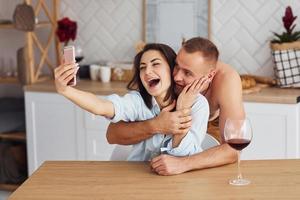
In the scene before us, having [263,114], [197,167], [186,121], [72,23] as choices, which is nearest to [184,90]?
[186,121]

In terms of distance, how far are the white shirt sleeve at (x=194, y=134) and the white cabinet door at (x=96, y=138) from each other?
1656 millimetres

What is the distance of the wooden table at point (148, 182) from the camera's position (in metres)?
1.79

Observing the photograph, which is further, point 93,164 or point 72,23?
point 72,23

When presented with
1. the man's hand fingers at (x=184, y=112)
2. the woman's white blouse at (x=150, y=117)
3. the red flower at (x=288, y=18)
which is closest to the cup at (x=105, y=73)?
the red flower at (x=288, y=18)

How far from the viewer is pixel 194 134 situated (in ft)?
6.70

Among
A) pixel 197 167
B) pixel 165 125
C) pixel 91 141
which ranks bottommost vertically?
pixel 91 141

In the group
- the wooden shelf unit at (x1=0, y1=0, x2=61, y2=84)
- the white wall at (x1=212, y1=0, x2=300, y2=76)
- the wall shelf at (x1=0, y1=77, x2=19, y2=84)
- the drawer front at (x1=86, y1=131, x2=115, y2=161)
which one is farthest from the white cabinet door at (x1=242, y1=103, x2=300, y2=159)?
the wall shelf at (x1=0, y1=77, x2=19, y2=84)

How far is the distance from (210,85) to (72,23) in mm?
1741

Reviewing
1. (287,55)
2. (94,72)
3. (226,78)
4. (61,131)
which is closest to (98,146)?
(61,131)

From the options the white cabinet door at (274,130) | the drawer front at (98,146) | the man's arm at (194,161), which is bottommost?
the drawer front at (98,146)

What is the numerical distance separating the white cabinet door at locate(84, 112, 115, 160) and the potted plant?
3.61 ft

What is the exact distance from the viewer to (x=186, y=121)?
199cm

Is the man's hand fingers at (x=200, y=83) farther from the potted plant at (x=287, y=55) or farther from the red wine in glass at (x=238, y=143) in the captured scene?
the potted plant at (x=287, y=55)

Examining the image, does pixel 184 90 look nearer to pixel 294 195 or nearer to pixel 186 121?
pixel 186 121
